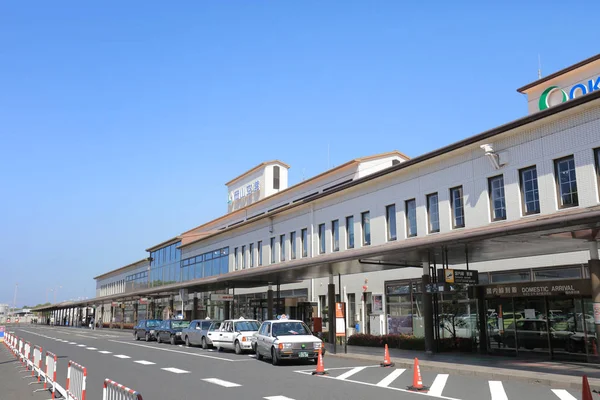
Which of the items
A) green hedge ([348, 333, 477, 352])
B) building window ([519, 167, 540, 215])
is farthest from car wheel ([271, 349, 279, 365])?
building window ([519, 167, 540, 215])

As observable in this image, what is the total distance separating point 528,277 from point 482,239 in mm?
8868

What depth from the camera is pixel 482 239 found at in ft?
57.0

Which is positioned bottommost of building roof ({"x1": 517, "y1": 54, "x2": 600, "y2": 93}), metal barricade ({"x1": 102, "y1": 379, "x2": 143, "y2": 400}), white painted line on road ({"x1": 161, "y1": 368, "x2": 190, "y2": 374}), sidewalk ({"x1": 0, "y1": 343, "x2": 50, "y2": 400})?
white painted line on road ({"x1": 161, "y1": 368, "x2": 190, "y2": 374})

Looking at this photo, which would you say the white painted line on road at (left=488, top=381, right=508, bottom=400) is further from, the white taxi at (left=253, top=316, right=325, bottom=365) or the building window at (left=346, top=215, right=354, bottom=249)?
the building window at (left=346, top=215, right=354, bottom=249)

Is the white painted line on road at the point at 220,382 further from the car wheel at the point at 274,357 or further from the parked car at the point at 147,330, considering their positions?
the parked car at the point at 147,330

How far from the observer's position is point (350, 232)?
3422cm

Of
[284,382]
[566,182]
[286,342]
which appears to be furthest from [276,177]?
[284,382]

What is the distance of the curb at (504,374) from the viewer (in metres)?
14.4

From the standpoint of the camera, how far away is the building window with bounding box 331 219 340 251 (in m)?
35.2

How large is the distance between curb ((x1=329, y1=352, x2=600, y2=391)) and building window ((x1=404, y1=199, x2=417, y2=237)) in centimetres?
915

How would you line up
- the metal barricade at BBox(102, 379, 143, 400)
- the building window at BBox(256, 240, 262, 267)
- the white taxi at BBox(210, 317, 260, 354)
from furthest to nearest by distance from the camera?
the building window at BBox(256, 240, 262, 267) → the white taxi at BBox(210, 317, 260, 354) → the metal barricade at BBox(102, 379, 143, 400)

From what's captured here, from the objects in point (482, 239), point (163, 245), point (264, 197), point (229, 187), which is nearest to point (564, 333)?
point (482, 239)

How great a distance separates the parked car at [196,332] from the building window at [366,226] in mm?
9740

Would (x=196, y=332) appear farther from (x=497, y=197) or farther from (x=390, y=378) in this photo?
(x=390, y=378)
